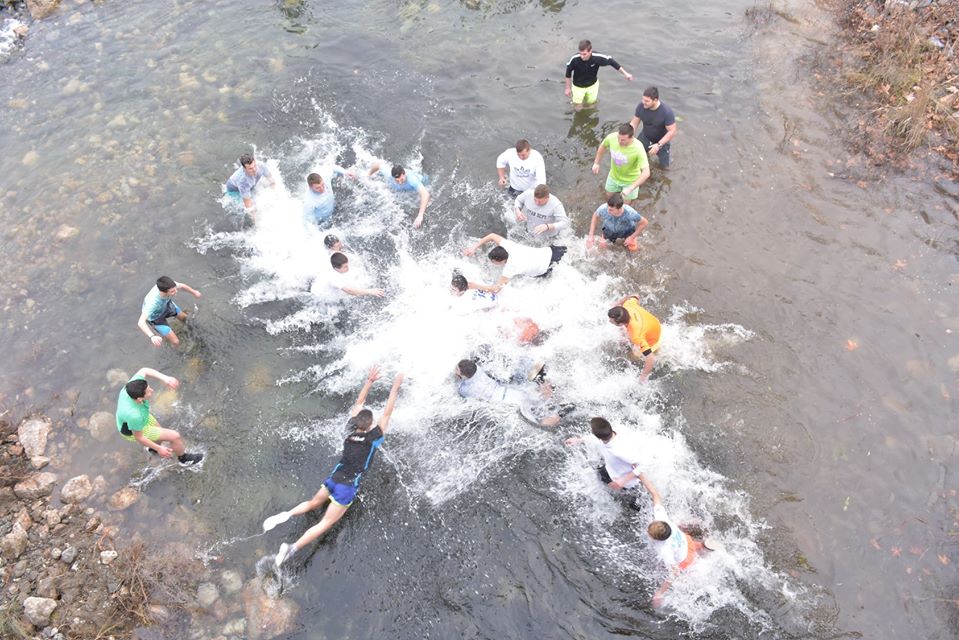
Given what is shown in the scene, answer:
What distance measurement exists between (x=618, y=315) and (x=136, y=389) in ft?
21.4

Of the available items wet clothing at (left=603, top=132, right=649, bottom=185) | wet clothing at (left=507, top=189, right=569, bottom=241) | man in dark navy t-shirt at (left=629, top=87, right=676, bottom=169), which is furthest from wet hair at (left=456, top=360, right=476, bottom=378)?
man in dark navy t-shirt at (left=629, top=87, right=676, bottom=169)

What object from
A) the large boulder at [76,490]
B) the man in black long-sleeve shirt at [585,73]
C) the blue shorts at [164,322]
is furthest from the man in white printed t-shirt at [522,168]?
the large boulder at [76,490]

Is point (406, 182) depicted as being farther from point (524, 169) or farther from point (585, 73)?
point (585, 73)

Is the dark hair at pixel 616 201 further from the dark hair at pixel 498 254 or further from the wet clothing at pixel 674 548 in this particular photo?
the wet clothing at pixel 674 548

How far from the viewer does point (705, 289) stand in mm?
9953

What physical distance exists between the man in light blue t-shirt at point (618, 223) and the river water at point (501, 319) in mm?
379

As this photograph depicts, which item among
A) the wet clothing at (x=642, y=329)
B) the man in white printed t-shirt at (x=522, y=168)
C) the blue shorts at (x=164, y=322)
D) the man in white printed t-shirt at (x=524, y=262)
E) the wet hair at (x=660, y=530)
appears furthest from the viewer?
the man in white printed t-shirt at (x=522, y=168)

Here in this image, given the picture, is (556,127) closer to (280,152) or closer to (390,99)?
(390,99)

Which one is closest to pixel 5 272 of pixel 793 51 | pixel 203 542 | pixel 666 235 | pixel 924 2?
pixel 203 542

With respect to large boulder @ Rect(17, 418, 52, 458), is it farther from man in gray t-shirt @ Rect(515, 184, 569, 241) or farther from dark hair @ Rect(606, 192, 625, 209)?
dark hair @ Rect(606, 192, 625, 209)

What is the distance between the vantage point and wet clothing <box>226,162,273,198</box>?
36.1 feet

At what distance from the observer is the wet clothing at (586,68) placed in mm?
11914

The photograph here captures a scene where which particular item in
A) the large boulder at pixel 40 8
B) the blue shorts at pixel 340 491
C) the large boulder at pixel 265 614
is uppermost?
the large boulder at pixel 40 8

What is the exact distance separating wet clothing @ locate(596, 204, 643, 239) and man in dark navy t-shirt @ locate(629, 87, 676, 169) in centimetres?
172
